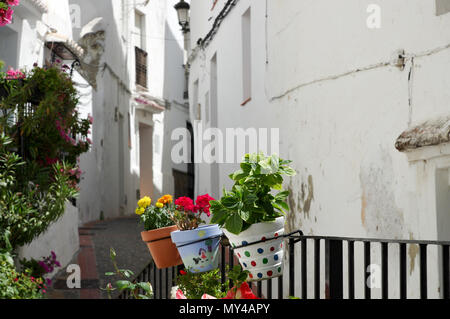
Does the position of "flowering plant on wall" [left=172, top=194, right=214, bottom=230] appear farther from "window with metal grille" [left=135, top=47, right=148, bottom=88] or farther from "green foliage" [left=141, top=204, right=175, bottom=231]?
"window with metal grille" [left=135, top=47, right=148, bottom=88]

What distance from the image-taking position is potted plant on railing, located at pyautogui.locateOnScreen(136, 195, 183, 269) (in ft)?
10.8

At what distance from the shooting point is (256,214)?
2.82 m

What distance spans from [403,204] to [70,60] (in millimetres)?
8698

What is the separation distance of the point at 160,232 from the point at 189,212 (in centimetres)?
18

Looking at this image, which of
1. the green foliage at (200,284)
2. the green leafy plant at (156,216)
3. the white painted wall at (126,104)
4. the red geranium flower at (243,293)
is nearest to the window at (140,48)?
the white painted wall at (126,104)

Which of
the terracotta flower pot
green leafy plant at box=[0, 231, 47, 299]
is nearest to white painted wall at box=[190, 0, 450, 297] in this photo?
the terracotta flower pot

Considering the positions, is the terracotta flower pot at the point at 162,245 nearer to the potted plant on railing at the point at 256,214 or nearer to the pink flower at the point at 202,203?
the pink flower at the point at 202,203

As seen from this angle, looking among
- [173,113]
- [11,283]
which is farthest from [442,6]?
[173,113]

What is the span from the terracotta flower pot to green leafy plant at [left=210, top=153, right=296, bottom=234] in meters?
0.56

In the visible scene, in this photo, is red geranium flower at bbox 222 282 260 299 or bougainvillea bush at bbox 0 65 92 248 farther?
bougainvillea bush at bbox 0 65 92 248

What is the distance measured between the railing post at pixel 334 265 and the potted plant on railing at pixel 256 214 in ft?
0.80

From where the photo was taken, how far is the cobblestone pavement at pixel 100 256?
7.11 m
